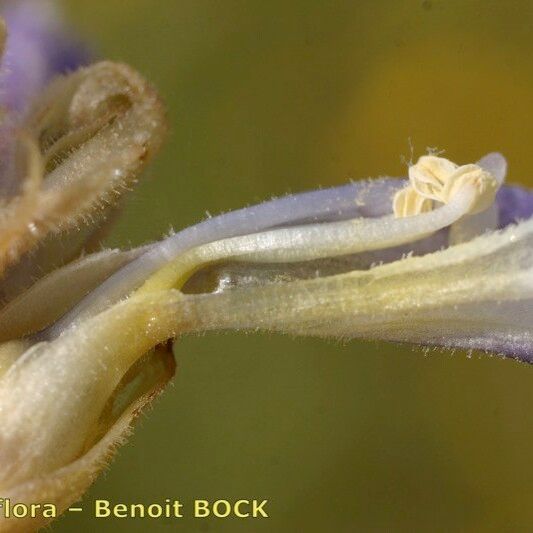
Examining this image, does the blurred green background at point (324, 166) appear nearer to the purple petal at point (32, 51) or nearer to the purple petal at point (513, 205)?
the purple petal at point (32, 51)

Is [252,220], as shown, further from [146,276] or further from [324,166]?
[324,166]

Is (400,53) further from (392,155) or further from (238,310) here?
(238,310)

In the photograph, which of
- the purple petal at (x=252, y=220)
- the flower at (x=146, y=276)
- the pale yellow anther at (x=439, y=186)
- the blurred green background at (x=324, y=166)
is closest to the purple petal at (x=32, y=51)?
the flower at (x=146, y=276)

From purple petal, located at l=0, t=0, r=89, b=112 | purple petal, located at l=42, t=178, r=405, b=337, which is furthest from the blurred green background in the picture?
purple petal, located at l=42, t=178, r=405, b=337

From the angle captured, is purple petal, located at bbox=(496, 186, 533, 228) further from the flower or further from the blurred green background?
the blurred green background

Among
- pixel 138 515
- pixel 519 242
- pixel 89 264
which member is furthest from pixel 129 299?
pixel 138 515

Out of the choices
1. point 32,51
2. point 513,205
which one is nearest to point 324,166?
point 32,51
